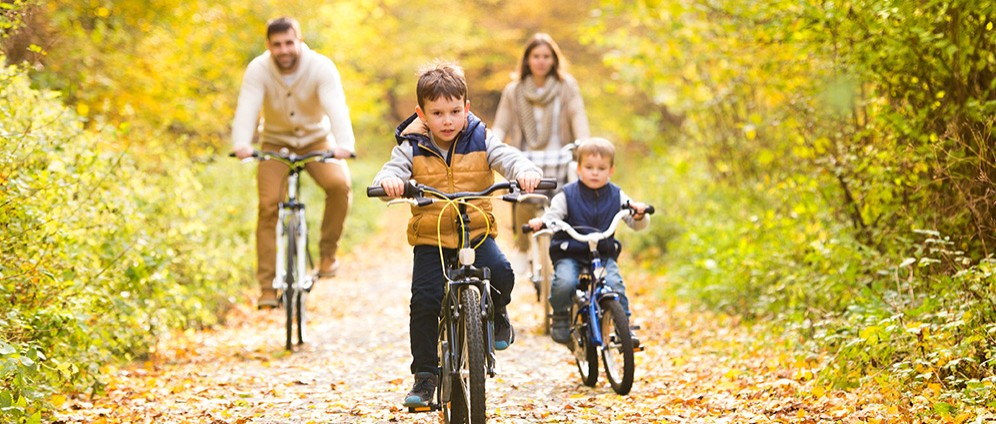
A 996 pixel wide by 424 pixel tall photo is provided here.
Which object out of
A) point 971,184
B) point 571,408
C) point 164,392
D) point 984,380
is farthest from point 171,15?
point 984,380

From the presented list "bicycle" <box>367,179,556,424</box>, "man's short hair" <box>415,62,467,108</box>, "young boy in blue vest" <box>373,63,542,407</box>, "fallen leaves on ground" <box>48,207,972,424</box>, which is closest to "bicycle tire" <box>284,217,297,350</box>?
"fallen leaves on ground" <box>48,207,972,424</box>

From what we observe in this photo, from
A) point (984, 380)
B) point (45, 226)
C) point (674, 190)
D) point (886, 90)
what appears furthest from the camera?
point (674, 190)

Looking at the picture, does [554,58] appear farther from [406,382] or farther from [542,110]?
[406,382]

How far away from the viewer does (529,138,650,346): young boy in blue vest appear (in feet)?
20.6

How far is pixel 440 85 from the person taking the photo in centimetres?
481

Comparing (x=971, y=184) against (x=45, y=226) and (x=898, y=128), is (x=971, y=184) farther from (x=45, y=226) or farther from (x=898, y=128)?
(x=45, y=226)

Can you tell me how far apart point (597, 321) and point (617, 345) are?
18 cm

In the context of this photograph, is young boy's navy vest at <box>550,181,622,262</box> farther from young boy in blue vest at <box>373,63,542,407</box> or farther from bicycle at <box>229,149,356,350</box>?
bicycle at <box>229,149,356,350</box>

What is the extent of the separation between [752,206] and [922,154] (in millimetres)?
4374

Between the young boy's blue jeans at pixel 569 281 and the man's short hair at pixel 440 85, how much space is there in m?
1.74

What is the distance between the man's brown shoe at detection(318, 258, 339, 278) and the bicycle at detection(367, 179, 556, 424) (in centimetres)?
361

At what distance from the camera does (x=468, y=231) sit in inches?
186

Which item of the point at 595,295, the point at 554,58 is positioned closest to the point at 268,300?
the point at 595,295

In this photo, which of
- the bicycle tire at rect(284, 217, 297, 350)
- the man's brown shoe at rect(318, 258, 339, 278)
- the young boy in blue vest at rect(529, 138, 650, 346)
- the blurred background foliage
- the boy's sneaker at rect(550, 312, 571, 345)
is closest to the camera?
the blurred background foliage
